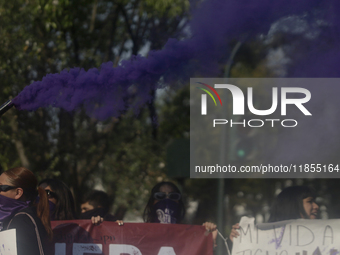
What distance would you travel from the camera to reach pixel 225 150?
8766mm

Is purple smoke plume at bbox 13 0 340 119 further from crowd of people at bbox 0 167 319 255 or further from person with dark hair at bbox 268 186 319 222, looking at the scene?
person with dark hair at bbox 268 186 319 222

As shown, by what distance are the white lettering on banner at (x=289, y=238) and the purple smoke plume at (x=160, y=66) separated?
1901mm

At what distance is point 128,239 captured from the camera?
4.48 m

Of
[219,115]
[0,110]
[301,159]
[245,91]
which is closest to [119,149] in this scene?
[219,115]

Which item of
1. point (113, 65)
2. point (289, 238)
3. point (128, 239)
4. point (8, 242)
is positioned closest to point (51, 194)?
point (128, 239)

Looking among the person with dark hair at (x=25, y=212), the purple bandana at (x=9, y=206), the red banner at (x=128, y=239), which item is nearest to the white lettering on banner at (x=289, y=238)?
the red banner at (x=128, y=239)

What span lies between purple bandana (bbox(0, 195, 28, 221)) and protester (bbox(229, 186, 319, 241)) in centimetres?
202

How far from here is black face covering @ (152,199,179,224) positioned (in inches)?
185

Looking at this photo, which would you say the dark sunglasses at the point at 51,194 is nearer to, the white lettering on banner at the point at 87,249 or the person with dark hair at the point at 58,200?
the person with dark hair at the point at 58,200

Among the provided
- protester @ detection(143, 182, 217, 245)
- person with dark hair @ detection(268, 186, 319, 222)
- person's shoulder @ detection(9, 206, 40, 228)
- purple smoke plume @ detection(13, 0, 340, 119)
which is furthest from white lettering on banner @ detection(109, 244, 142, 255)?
purple smoke plume @ detection(13, 0, 340, 119)

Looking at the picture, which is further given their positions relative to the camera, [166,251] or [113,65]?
[113,65]

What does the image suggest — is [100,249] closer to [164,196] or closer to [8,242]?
[164,196]

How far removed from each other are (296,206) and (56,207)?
2.47 meters

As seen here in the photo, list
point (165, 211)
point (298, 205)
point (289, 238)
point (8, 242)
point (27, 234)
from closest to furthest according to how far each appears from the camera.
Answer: point (27, 234), point (8, 242), point (289, 238), point (298, 205), point (165, 211)
